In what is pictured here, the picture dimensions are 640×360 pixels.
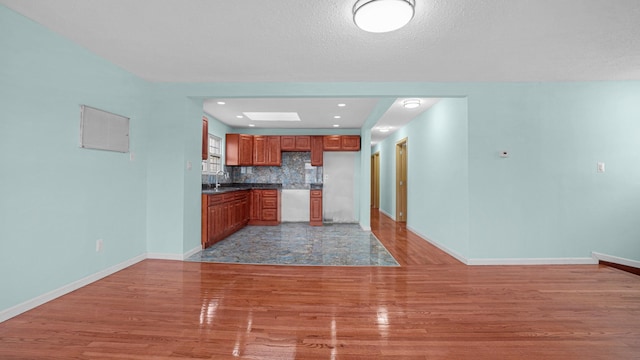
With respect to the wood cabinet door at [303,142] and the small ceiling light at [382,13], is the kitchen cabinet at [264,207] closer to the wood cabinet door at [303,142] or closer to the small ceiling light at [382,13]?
the wood cabinet door at [303,142]

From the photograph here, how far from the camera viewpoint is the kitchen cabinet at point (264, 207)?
20.6 feet

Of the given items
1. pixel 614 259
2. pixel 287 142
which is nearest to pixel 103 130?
pixel 287 142

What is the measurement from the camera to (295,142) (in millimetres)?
6500

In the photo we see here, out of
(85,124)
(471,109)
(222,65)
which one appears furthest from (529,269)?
(85,124)

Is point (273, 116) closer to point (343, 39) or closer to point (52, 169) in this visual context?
point (343, 39)

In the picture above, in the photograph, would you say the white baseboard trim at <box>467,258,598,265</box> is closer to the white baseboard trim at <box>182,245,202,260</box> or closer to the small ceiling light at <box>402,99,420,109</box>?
the small ceiling light at <box>402,99,420,109</box>

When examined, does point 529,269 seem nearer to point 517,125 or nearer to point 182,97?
point 517,125

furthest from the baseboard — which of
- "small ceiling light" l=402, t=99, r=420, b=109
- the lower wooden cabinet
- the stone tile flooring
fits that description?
the lower wooden cabinet

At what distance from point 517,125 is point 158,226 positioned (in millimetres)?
4963

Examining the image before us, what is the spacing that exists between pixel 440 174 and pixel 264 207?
3.93 m

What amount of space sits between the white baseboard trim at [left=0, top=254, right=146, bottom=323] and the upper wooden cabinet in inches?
177

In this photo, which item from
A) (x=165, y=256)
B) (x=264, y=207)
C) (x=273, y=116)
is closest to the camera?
(x=165, y=256)

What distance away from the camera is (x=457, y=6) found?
75.9 inches

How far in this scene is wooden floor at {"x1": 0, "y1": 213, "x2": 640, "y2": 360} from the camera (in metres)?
1.70
